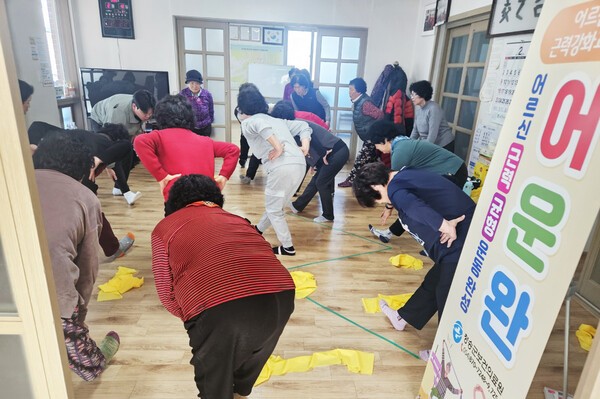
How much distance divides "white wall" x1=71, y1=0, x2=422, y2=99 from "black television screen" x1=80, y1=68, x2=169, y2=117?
0.31 meters

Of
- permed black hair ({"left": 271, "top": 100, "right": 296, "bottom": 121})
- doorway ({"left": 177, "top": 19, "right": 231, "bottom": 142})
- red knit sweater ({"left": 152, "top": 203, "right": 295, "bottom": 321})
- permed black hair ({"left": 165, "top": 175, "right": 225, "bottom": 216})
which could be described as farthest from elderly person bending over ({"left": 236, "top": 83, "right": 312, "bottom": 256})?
doorway ({"left": 177, "top": 19, "right": 231, "bottom": 142})

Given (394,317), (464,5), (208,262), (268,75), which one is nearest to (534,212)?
(208,262)

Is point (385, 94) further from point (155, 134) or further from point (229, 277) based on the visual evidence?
point (229, 277)

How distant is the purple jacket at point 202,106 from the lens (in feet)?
15.7

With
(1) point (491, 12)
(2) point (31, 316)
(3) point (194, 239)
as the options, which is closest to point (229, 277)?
(3) point (194, 239)

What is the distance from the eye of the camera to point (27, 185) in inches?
27.6

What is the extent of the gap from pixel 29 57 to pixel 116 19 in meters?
1.94


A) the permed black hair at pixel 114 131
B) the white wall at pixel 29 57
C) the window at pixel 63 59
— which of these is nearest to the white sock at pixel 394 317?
the permed black hair at pixel 114 131

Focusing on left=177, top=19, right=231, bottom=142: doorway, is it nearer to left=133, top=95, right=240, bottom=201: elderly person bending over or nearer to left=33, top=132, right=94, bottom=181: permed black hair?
left=133, top=95, right=240, bottom=201: elderly person bending over

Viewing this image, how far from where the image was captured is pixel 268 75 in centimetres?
566

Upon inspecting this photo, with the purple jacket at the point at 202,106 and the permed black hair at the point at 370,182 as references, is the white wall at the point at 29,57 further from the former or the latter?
the permed black hair at the point at 370,182

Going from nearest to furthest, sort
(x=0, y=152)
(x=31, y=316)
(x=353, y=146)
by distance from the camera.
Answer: (x=0, y=152), (x=31, y=316), (x=353, y=146)

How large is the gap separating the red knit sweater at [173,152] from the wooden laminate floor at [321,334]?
2.53 feet

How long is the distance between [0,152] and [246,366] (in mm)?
1048
